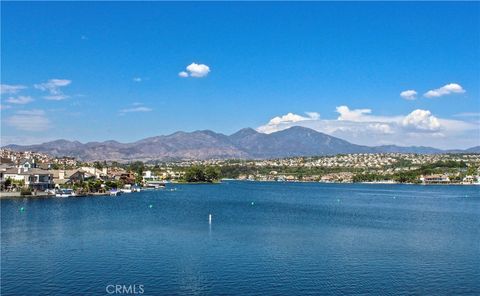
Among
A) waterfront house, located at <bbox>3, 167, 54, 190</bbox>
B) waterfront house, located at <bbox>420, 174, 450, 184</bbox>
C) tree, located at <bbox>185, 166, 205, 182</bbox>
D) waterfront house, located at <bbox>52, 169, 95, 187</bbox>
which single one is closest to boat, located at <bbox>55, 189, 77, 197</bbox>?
waterfront house, located at <bbox>3, 167, 54, 190</bbox>

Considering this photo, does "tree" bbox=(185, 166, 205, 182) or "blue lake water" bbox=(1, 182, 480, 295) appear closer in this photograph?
"blue lake water" bbox=(1, 182, 480, 295)

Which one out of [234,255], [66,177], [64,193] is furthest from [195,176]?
[234,255]

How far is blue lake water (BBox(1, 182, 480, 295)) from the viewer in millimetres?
22922

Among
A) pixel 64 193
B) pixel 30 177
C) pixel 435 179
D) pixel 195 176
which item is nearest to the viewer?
pixel 64 193

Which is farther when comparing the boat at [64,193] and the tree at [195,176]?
the tree at [195,176]

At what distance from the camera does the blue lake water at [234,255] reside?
22922 mm

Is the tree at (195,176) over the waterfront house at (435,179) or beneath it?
over

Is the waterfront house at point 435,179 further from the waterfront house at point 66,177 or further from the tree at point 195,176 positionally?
the waterfront house at point 66,177

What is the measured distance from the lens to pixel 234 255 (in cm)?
2933

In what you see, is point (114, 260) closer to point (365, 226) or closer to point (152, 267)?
point (152, 267)

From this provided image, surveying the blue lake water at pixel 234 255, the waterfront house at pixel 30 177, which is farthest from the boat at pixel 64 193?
the blue lake water at pixel 234 255

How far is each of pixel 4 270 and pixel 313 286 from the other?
14.9 meters

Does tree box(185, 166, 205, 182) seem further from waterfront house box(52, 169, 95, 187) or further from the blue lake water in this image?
the blue lake water

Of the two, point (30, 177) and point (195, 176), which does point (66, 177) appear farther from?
point (195, 176)
